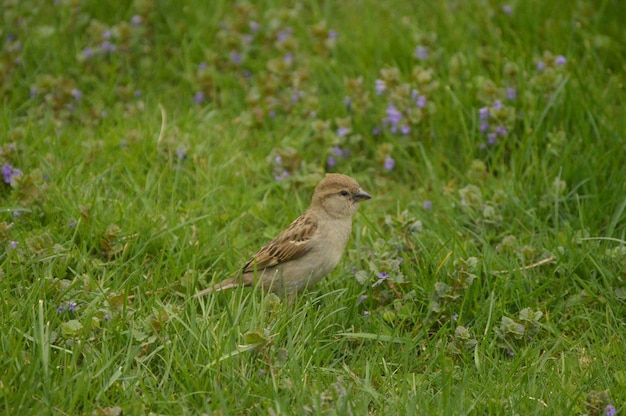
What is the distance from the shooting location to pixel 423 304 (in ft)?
17.5

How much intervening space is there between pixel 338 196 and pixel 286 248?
1.64 feet

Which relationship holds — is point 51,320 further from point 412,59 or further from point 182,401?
point 412,59

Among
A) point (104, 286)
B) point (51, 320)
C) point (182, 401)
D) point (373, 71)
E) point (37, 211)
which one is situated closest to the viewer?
point (182, 401)

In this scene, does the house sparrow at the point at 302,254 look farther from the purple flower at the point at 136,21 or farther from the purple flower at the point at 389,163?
the purple flower at the point at 136,21

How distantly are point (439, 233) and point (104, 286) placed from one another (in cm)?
219

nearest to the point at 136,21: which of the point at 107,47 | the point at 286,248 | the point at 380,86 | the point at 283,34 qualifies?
the point at 107,47

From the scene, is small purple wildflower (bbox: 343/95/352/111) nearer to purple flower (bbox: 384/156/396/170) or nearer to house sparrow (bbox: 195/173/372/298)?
purple flower (bbox: 384/156/396/170)

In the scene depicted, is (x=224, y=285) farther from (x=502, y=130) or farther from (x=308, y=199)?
(x=502, y=130)

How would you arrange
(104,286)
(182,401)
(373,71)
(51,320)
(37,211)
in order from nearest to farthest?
1. (182,401)
2. (51,320)
3. (104,286)
4. (37,211)
5. (373,71)

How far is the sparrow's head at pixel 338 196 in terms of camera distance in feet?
18.4

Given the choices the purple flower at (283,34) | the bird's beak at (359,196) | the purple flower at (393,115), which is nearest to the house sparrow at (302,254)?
the bird's beak at (359,196)

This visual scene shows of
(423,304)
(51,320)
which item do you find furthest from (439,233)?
(51,320)

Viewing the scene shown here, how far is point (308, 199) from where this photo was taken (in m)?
6.60

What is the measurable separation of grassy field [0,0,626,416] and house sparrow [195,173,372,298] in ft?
0.67
